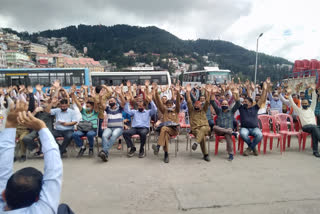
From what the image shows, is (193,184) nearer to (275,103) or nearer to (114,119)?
(114,119)

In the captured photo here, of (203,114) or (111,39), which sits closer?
(203,114)

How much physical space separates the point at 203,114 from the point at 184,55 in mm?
120960

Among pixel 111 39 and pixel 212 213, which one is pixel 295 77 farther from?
pixel 111 39

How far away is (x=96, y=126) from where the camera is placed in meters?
5.46

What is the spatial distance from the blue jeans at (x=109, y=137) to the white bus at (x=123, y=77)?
43.2ft

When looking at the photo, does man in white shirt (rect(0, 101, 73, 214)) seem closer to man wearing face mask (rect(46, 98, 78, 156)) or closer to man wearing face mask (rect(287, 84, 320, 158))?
man wearing face mask (rect(46, 98, 78, 156))

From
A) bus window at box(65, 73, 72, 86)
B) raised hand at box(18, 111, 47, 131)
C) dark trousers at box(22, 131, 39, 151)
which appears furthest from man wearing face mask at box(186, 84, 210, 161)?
bus window at box(65, 73, 72, 86)

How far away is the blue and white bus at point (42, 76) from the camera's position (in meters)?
15.5

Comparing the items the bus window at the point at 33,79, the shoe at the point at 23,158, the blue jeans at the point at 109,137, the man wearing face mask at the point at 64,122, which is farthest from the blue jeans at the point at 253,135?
the bus window at the point at 33,79

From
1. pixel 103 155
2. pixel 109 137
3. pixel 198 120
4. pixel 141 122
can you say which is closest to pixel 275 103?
pixel 198 120

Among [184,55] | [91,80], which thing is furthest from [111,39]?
[91,80]

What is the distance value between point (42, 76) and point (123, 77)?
20.2 feet

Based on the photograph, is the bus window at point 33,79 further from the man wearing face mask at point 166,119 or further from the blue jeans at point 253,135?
the blue jeans at point 253,135

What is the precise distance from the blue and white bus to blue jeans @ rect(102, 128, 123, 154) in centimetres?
1290
